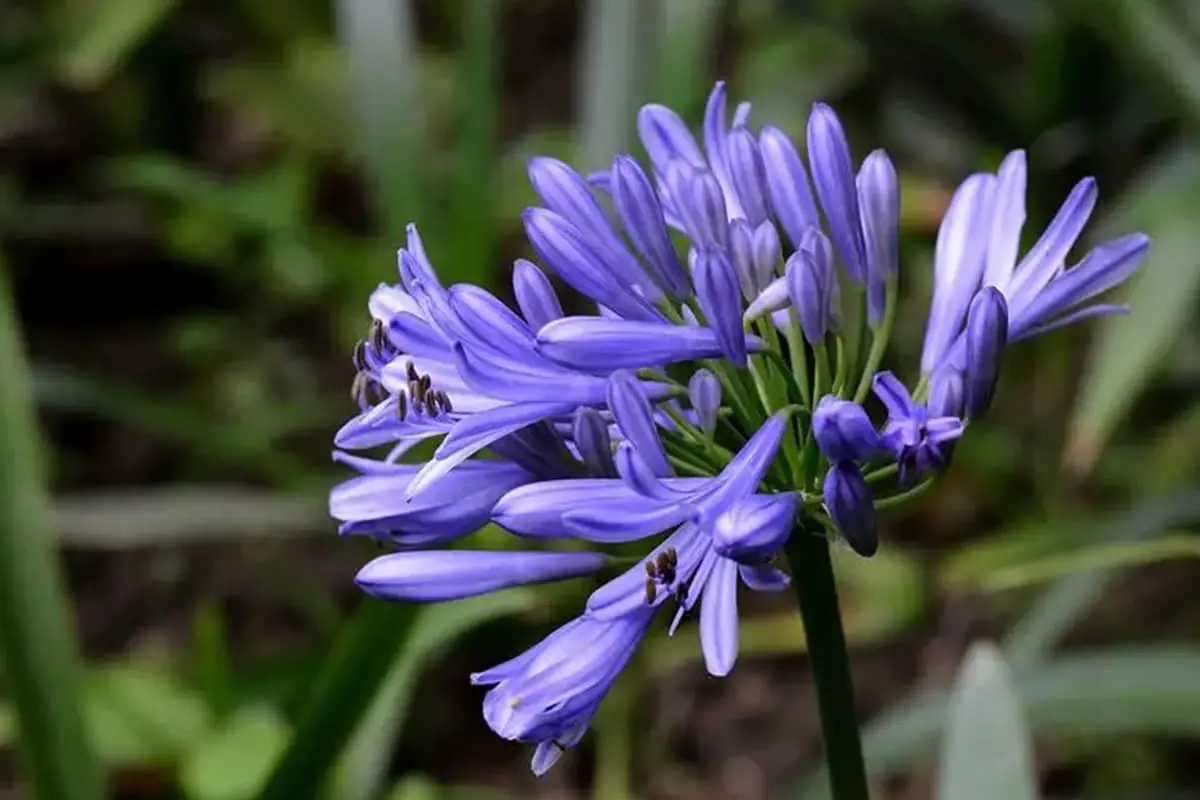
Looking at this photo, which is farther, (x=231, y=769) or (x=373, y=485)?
(x=231, y=769)

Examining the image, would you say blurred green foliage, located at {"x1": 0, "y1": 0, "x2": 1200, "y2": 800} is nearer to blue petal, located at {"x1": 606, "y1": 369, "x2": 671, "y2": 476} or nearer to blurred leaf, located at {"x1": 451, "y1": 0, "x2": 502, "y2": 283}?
blurred leaf, located at {"x1": 451, "y1": 0, "x2": 502, "y2": 283}

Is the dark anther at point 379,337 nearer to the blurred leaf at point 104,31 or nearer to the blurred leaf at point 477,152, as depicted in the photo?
the blurred leaf at point 477,152

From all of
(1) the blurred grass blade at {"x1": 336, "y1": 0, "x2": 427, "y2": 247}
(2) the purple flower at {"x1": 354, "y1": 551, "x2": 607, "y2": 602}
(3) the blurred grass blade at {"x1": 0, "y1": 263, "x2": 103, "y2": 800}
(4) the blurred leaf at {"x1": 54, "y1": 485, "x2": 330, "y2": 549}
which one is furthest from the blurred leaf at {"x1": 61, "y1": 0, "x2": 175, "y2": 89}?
(2) the purple flower at {"x1": 354, "y1": 551, "x2": 607, "y2": 602}

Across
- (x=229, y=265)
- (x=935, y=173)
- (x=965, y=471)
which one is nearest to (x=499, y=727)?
(x=965, y=471)

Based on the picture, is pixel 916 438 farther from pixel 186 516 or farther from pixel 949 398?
pixel 186 516

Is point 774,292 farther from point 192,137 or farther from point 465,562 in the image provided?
point 192,137

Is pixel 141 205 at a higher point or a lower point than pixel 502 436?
higher
